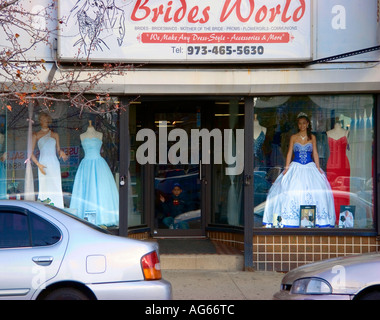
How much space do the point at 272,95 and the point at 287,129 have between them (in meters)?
0.71

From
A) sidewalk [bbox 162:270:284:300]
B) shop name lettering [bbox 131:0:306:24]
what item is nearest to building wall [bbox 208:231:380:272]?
sidewalk [bbox 162:270:284:300]

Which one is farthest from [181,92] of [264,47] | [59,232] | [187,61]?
[59,232]

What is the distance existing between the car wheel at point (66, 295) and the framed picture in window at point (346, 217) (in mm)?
5608

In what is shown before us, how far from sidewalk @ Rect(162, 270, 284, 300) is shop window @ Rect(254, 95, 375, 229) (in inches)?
40.8

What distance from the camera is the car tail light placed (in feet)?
19.9

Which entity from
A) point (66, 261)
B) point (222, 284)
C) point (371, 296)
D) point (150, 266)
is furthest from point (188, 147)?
point (371, 296)

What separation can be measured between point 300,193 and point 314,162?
1.97 feet

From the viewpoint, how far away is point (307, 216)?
33.4 ft

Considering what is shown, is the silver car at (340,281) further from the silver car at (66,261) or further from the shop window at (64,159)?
the shop window at (64,159)

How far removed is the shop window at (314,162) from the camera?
10172 mm

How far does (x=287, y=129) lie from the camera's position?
1042 cm

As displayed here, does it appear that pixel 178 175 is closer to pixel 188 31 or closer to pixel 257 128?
pixel 257 128

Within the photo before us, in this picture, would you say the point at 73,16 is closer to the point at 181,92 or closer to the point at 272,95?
the point at 181,92

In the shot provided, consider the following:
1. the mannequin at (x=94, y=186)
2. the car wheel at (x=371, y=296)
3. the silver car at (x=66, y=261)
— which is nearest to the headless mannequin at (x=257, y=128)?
the mannequin at (x=94, y=186)
